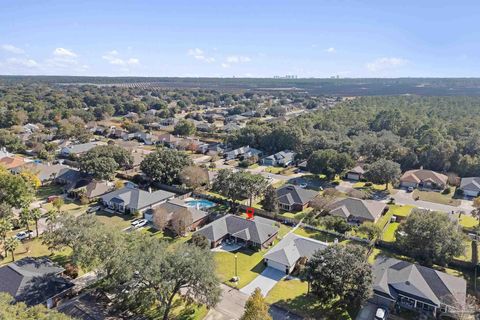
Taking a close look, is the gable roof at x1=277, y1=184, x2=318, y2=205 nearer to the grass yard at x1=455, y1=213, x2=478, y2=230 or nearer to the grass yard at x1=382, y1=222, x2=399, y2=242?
the grass yard at x1=382, y1=222, x2=399, y2=242

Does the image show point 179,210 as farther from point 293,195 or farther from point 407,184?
point 407,184

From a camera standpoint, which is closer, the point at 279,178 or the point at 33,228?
the point at 33,228

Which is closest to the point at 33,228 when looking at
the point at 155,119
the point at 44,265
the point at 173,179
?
the point at 44,265

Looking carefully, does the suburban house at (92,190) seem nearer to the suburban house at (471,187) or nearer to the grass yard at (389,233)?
the grass yard at (389,233)

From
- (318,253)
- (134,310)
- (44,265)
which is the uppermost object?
(318,253)

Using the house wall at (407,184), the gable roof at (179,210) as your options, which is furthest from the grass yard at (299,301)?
the house wall at (407,184)

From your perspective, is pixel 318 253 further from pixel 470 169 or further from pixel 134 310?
pixel 470 169
